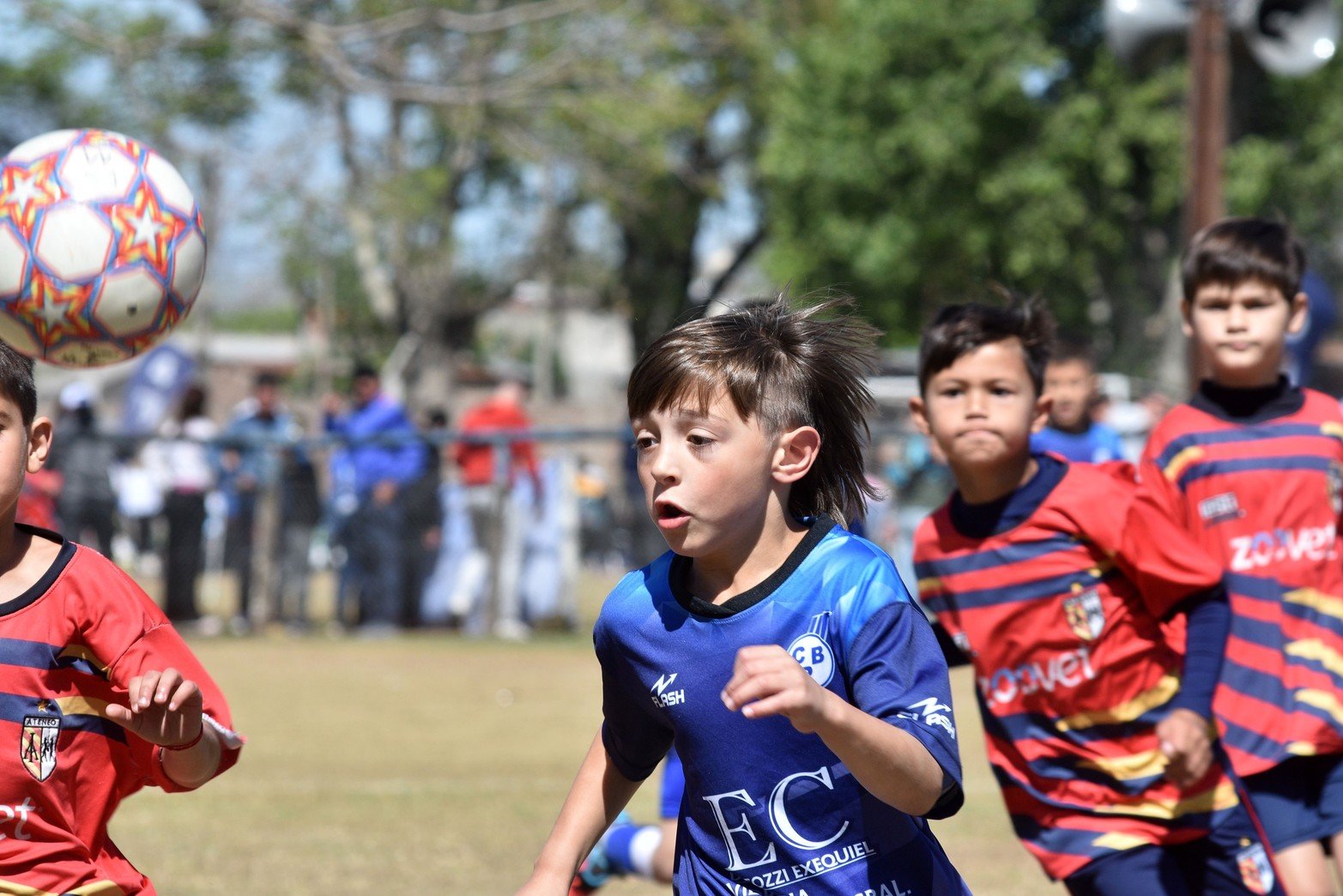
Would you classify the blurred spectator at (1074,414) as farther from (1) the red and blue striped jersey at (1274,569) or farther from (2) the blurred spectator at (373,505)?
(2) the blurred spectator at (373,505)

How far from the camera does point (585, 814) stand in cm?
287

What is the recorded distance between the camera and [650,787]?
7492mm

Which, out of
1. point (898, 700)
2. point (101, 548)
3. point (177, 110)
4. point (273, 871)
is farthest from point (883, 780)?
point (177, 110)

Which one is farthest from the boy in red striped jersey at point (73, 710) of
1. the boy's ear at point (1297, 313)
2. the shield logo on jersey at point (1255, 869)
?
the boy's ear at point (1297, 313)

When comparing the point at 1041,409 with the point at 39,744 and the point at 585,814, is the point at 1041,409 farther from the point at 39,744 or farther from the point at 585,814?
the point at 39,744

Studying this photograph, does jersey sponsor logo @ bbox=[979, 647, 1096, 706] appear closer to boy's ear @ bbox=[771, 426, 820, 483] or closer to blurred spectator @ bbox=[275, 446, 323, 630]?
boy's ear @ bbox=[771, 426, 820, 483]

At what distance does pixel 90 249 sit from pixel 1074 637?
237 cm

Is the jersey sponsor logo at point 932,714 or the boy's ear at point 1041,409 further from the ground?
the boy's ear at point 1041,409

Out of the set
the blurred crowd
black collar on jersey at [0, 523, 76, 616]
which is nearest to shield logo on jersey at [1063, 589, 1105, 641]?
black collar on jersey at [0, 523, 76, 616]

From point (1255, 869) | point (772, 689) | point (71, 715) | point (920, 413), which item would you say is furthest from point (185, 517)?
point (772, 689)

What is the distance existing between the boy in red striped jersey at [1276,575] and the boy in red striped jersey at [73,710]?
2401 mm

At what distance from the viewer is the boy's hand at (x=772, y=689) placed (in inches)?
84.7

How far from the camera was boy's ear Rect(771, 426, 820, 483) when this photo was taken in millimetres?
2775

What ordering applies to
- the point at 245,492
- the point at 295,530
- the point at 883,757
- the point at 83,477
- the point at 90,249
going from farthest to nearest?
the point at 245,492 → the point at 295,530 → the point at 83,477 → the point at 90,249 → the point at 883,757
